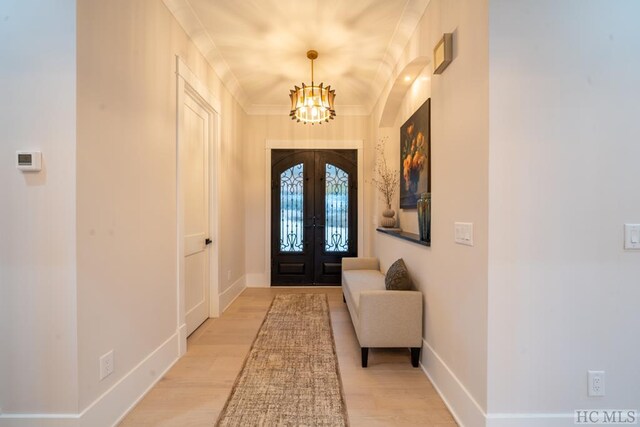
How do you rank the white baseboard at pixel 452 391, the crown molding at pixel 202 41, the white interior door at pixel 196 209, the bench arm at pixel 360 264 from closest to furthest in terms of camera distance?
the white baseboard at pixel 452 391, the crown molding at pixel 202 41, the white interior door at pixel 196 209, the bench arm at pixel 360 264

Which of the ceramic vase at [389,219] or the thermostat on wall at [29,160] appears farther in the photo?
the ceramic vase at [389,219]

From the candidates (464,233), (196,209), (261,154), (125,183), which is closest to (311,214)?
(261,154)

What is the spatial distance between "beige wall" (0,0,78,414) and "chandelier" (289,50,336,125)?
210cm

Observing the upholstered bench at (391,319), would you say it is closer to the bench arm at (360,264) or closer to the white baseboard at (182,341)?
the white baseboard at (182,341)

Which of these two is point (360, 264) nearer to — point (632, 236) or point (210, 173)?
point (210, 173)

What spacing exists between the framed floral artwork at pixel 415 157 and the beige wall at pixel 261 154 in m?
1.66

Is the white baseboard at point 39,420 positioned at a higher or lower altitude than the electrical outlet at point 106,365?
lower

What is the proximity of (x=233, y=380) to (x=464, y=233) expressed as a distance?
76.7 inches

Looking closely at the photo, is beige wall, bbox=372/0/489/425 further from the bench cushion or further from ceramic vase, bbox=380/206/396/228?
ceramic vase, bbox=380/206/396/228

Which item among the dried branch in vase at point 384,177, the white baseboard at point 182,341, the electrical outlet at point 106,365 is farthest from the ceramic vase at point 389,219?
the electrical outlet at point 106,365


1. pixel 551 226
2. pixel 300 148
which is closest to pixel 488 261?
pixel 551 226

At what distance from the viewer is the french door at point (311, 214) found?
5.30 meters

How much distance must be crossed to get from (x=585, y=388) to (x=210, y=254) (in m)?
3.47

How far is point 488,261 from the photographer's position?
1.62 meters
